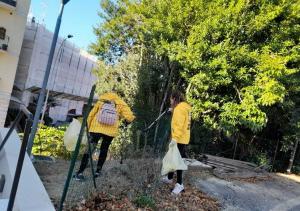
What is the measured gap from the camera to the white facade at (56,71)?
2767cm

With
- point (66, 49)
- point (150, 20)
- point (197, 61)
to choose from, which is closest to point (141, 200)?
point (197, 61)

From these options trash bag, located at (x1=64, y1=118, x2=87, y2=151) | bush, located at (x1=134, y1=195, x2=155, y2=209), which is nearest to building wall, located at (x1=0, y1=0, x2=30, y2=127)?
trash bag, located at (x1=64, y1=118, x2=87, y2=151)

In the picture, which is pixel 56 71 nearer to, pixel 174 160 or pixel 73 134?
pixel 73 134

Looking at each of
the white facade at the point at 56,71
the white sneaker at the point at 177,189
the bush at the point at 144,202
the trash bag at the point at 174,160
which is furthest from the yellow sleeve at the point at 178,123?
the white facade at the point at 56,71

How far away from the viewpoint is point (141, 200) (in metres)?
5.75

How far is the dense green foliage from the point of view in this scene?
1130 centimetres

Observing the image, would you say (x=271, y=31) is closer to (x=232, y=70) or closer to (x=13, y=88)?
(x=232, y=70)

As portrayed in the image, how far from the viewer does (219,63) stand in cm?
1115

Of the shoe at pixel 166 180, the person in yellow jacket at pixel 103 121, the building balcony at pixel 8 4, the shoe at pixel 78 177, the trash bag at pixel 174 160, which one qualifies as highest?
the building balcony at pixel 8 4

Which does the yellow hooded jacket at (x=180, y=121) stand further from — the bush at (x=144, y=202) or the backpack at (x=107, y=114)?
the bush at (x=144, y=202)

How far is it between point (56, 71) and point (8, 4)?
8011 millimetres

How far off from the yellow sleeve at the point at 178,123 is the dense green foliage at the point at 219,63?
4.86 m

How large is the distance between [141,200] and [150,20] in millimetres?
8328

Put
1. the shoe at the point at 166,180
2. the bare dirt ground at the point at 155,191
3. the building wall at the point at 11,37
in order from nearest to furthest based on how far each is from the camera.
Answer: the bare dirt ground at the point at 155,191 < the shoe at the point at 166,180 < the building wall at the point at 11,37
